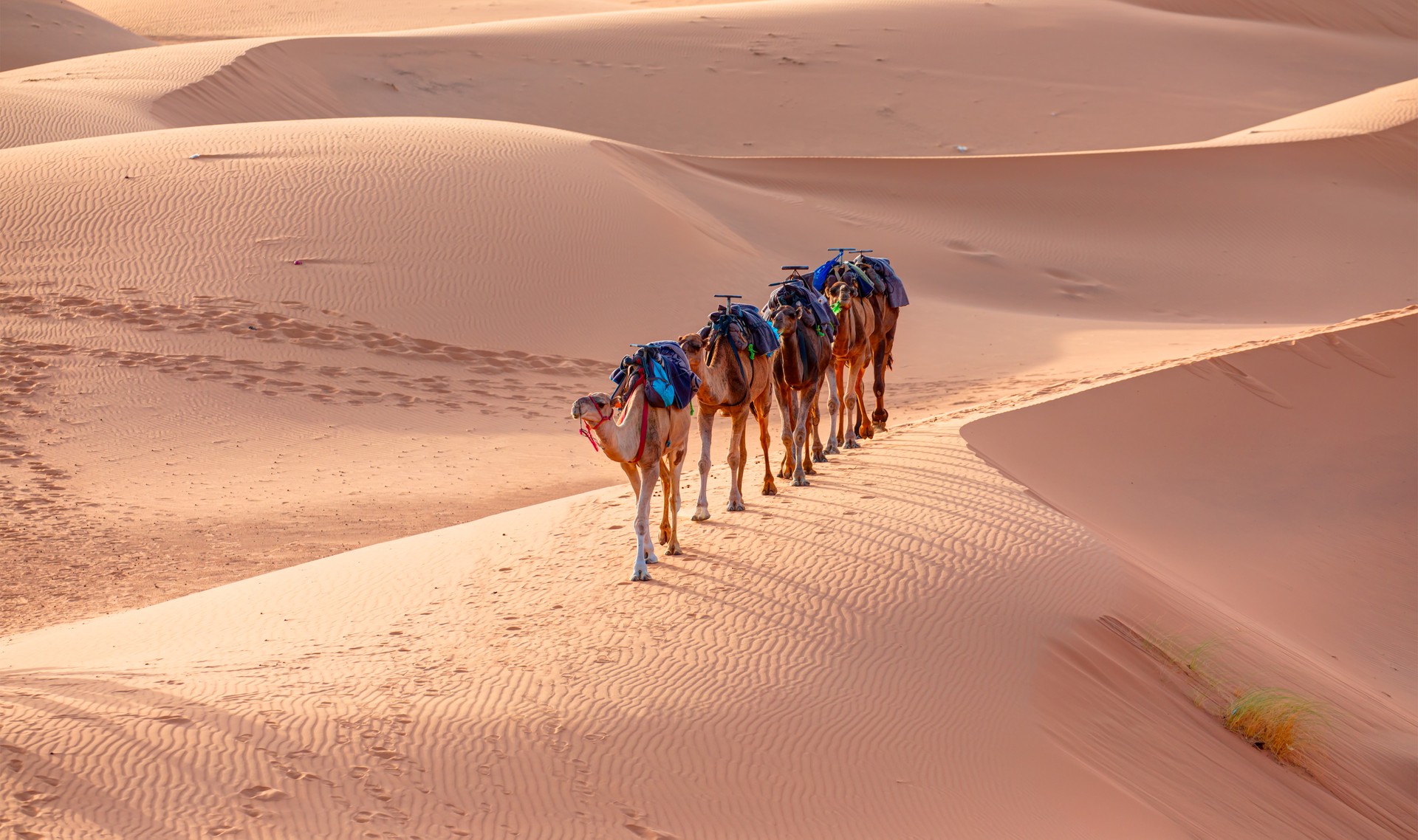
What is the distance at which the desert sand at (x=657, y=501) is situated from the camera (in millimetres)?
6422

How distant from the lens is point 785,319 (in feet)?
34.9

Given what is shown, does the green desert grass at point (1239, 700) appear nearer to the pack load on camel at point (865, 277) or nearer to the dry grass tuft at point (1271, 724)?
the dry grass tuft at point (1271, 724)

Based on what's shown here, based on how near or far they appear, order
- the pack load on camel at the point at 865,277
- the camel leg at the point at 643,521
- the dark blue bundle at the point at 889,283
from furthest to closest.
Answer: the dark blue bundle at the point at 889,283
the pack load on camel at the point at 865,277
the camel leg at the point at 643,521

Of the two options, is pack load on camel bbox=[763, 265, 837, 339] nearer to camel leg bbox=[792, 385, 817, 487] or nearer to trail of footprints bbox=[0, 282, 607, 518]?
camel leg bbox=[792, 385, 817, 487]

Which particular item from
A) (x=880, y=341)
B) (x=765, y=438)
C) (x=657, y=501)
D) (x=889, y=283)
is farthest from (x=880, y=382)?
(x=657, y=501)

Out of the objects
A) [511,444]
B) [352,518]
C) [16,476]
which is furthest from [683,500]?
[16,476]

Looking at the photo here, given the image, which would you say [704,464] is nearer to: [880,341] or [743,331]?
[743,331]

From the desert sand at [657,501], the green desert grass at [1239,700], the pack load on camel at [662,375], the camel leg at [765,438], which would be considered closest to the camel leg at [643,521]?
the desert sand at [657,501]

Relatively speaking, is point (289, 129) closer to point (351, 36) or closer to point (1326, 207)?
point (351, 36)

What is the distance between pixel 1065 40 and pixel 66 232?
33.5 metres

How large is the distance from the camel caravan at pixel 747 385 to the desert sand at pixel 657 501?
1.53 feet

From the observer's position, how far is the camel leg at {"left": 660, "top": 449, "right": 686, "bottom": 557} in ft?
29.4

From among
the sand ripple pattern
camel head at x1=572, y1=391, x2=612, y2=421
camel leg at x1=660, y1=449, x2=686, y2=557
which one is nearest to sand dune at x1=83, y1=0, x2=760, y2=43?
camel leg at x1=660, y1=449, x2=686, y2=557

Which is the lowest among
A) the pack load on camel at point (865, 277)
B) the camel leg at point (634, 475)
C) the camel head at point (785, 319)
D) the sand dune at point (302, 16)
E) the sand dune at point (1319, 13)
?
the camel leg at point (634, 475)
